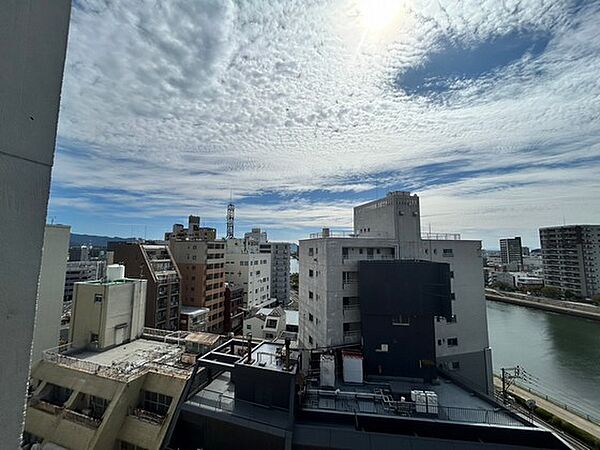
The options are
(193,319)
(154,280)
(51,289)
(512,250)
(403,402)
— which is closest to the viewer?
(403,402)

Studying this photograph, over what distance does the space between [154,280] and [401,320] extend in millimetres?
21259

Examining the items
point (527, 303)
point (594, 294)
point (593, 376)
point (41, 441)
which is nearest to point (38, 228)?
point (41, 441)

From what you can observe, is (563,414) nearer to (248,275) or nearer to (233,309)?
(233,309)

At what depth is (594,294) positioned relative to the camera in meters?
52.6

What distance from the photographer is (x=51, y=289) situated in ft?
57.5

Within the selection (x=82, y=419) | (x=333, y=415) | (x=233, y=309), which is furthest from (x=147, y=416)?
(x=233, y=309)

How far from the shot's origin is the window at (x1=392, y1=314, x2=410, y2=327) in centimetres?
1494

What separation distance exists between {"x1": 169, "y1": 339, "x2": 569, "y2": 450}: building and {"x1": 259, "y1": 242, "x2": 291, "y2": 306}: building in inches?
1590

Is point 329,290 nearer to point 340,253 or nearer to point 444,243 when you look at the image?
point 340,253

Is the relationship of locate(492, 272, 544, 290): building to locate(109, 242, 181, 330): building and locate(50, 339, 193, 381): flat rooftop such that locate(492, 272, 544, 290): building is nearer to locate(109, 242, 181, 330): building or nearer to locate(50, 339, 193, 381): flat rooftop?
locate(109, 242, 181, 330): building

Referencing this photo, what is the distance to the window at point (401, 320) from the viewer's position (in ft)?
49.0

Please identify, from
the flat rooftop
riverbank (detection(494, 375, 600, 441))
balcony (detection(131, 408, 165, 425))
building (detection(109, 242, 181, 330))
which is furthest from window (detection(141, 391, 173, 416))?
riverbank (detection(494, 375, 600, 441))

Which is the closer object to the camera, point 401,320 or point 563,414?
point 401,320

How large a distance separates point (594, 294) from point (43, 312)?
7591 cm
